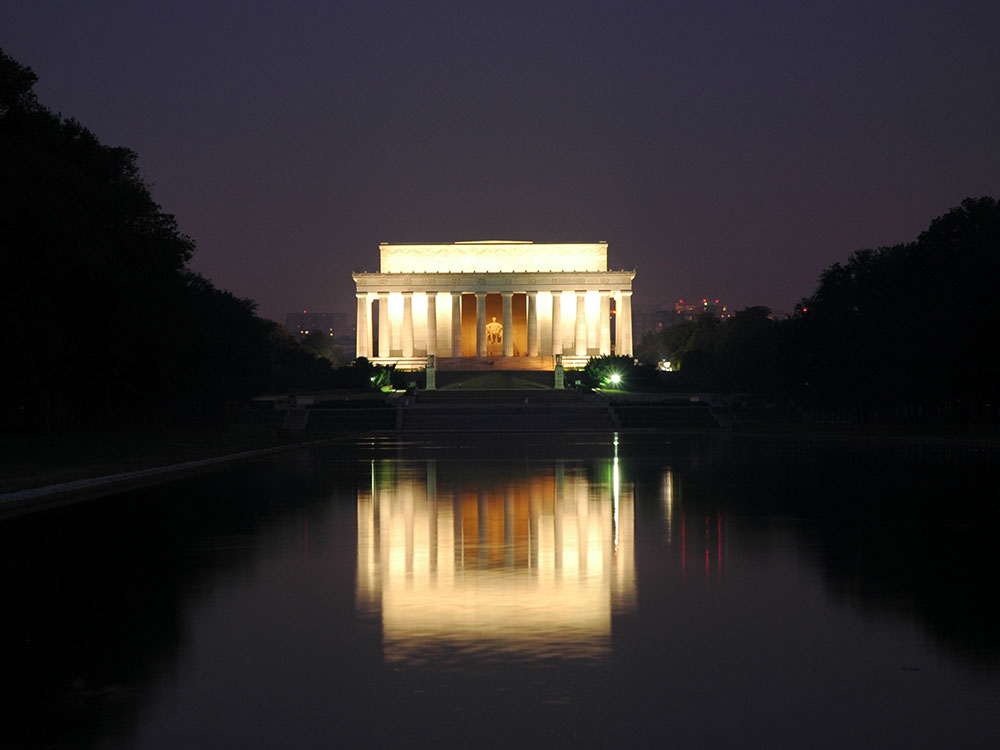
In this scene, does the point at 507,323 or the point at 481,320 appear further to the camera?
the point at 507,323

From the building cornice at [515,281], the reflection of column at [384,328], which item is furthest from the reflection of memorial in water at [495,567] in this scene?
the reflection of column at [384,328]

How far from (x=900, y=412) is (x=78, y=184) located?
51.4m

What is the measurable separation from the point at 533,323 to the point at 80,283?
91.5 meters

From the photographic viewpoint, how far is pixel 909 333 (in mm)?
59438

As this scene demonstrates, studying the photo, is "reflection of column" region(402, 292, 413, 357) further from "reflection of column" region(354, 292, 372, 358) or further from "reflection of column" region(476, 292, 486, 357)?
"reflection of column" region(476, 292, 486, 357)

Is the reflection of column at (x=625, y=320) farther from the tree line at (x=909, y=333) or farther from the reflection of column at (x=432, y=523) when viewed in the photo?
the reflection of column at (x=432, y=523)

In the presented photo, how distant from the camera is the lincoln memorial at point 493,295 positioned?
132500 mm

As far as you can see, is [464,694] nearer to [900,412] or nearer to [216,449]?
[216,449]

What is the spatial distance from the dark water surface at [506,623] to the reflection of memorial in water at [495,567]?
0.05 m

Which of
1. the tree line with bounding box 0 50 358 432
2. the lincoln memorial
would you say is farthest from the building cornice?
the tree line with bounding box 0 50 358 432

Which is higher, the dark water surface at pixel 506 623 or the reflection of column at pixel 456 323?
the reflection of column at pixel 456 323

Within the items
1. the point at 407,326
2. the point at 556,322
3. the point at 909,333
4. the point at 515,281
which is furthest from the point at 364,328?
the point at 909,333

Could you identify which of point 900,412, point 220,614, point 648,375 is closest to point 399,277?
point 648,375

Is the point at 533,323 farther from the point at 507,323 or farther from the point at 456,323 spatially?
the point at 456,323
